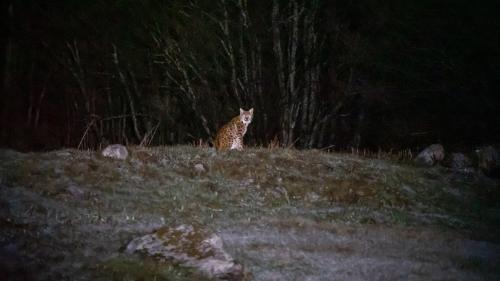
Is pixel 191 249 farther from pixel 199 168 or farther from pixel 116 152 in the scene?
pixel 116 152

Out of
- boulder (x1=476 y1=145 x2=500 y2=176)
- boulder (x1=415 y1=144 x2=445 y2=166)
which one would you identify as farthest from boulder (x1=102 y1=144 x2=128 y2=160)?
boulder (x1=476 y1=145 x2=500 y2=176)

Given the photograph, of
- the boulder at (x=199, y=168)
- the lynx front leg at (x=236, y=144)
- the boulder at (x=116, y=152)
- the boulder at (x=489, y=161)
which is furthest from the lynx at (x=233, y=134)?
the boulder at (x=489, y=161)

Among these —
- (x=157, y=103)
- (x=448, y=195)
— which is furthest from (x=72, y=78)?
(x=448, y=195)

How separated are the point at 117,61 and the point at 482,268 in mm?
27671

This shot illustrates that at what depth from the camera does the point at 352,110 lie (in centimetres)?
3575

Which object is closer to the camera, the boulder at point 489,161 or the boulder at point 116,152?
the boulder at point 116,152

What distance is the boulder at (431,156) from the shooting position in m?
21.4

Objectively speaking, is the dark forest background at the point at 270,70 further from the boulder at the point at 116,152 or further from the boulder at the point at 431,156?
the boulder at the point at 116,152

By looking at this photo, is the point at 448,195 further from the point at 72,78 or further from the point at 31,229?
A: the point at 72,78

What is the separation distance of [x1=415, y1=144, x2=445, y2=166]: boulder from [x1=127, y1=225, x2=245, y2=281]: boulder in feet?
38.0

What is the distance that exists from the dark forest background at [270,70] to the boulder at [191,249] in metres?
16.2

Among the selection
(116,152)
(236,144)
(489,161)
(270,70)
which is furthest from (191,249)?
(270,70)

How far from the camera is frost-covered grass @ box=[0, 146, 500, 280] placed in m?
10.9

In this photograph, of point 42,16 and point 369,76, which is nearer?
point 369,76
